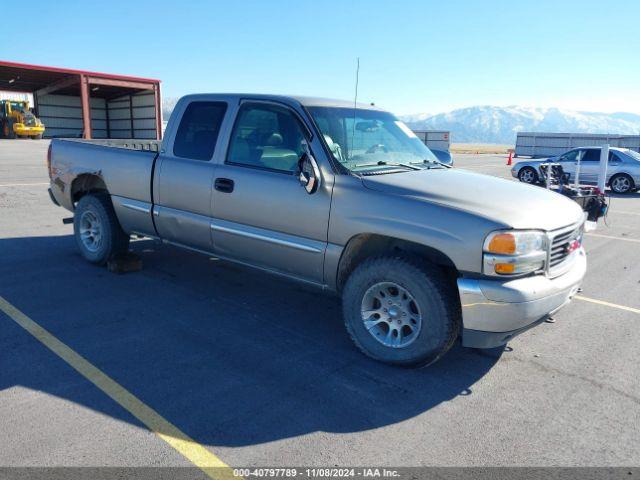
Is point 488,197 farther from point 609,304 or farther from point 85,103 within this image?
point 85,103

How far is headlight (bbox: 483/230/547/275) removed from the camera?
3.26 meters

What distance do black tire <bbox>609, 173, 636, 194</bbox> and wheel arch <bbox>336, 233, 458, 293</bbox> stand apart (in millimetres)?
16118

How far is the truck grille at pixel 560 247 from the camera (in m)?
3.59

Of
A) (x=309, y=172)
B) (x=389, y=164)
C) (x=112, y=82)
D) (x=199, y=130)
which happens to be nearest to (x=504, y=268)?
(x=389, y=164)

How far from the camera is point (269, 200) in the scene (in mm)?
4223

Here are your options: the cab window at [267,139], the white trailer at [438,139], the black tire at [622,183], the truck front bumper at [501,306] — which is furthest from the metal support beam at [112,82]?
the truck front bumper at [501,306]

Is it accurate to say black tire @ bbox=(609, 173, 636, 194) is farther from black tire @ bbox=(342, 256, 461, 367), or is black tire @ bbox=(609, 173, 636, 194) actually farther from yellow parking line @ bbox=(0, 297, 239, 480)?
yellow parking line @ bbox=(0, 297, 239, 480)

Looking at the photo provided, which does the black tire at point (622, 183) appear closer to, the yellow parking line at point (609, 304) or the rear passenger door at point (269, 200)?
the yellow parking line at point (609, 304)

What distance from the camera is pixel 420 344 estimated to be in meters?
3.59

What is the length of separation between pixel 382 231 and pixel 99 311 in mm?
2704

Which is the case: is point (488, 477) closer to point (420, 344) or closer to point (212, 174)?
point (420, 344)

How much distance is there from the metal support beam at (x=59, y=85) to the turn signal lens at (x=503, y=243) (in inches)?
1539

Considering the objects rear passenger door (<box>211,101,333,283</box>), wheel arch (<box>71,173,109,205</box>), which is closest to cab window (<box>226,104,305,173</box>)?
rear passenger door (<box>211,101,333,283</box>)

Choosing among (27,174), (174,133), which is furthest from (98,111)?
(174,133)
